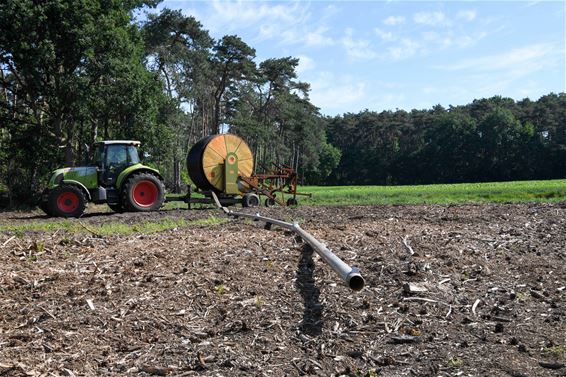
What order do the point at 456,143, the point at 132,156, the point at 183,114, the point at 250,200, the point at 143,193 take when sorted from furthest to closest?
the point at 456,143 < the point at 183,114 < the point at 250,200 < the point at 132,156 < the point at 143,193

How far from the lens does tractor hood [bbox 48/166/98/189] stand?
16.6m

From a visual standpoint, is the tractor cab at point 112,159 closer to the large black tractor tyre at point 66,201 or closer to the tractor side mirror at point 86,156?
the tractor side mirror at point 86,156

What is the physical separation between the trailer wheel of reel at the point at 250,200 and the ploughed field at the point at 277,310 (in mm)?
11742

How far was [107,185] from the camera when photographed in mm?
17125

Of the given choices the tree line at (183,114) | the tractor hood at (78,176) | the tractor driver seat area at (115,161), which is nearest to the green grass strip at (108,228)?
the tractor hood at (78,176)

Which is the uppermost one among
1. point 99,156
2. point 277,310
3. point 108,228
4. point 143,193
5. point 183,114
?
point 183,114

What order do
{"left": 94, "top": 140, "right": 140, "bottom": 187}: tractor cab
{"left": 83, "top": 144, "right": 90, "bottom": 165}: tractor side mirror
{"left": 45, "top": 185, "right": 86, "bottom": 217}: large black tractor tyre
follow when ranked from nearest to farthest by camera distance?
{"left": 45, "top": 185, "right": 86, "bottom": 217}: large black tractor tyre → {"left": 94, "top": 140, "right": 140, "bottom": 187}: tractor cab → {"left": 83, "top": 144, "right": 90, "bottom": 165}: tractor side mirror

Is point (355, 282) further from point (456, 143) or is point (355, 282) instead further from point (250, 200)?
point (456, 143)

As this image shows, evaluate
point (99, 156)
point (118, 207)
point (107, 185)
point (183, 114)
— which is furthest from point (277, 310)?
point (183, 114)

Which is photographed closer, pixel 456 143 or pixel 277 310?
pixel 277 310

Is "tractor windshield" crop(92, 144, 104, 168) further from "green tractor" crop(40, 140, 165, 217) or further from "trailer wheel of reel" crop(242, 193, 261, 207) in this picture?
"trailer wheel of reel" crop(242, 193, 261, 207)

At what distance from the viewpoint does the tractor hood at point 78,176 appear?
1662 cm

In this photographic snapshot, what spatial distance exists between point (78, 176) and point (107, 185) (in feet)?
3.11

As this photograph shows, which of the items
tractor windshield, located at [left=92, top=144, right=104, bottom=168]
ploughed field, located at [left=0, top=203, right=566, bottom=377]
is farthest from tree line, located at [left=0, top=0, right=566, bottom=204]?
ploughed field, located at [left=0, top=203, right=566, bottom=377]
